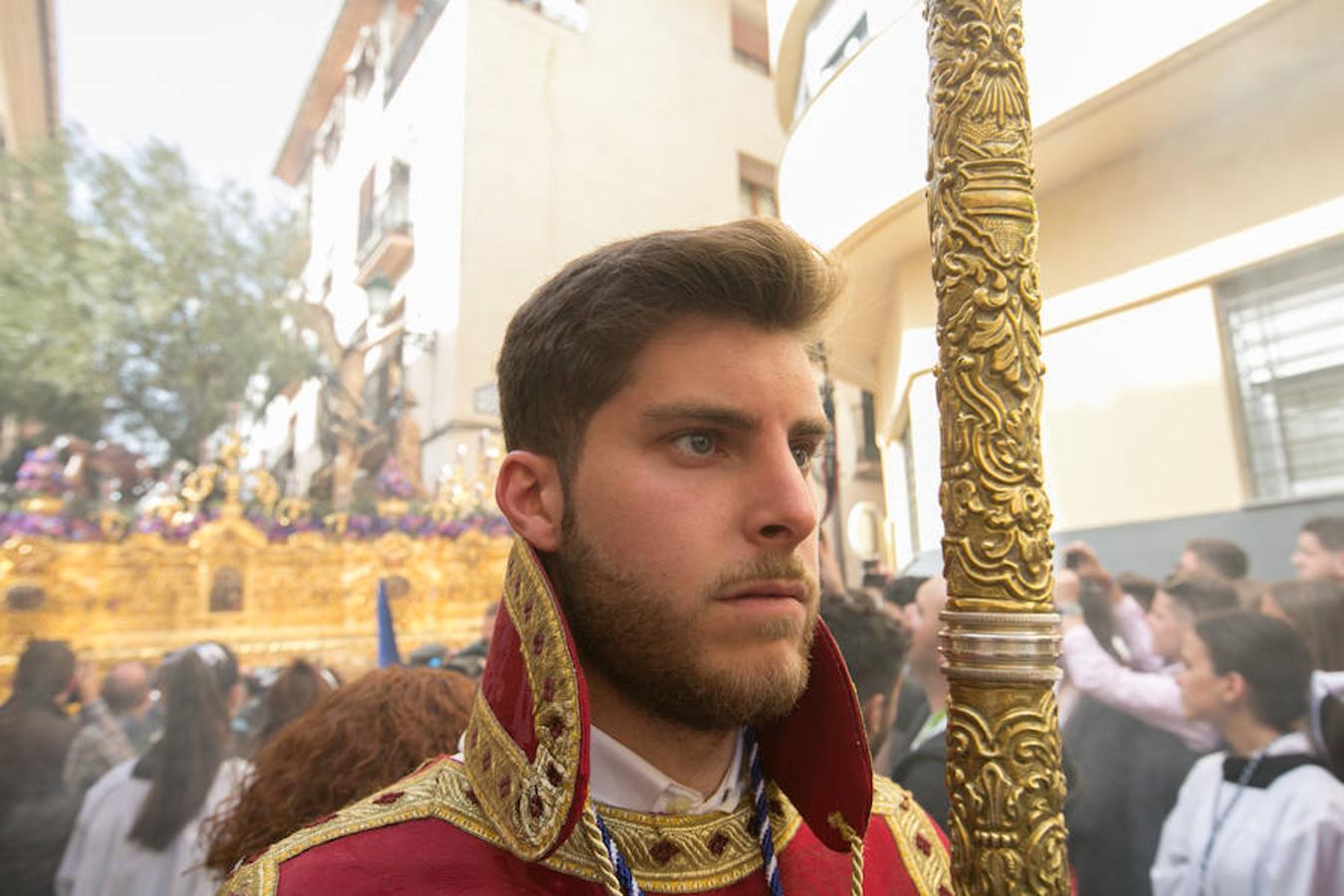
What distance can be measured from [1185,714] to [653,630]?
2.33m

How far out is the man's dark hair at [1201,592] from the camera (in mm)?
2473

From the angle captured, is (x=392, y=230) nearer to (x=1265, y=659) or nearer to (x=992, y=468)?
(x=1265, y=659)

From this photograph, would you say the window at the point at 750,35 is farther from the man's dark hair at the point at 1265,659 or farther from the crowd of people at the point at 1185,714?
the man's dark hair at the point at 1265,659

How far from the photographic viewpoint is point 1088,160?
2.34 m

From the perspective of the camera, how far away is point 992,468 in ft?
2.47

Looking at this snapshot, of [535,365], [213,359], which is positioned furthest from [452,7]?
[535,365]

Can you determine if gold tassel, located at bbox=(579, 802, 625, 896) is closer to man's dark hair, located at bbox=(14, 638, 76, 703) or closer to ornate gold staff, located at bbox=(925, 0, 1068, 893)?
ornate gold staff, located at bbox=(925, 0, 1068, 893)

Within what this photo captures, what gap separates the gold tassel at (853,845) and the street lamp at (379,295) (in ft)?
20.2

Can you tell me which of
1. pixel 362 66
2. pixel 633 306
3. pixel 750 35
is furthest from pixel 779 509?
pixel 362 66

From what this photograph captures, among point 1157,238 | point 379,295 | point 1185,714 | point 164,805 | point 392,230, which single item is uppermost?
point 392,230

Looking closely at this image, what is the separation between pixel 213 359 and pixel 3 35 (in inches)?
94.8

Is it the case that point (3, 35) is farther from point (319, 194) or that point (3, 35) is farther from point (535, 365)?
point (535, 365)

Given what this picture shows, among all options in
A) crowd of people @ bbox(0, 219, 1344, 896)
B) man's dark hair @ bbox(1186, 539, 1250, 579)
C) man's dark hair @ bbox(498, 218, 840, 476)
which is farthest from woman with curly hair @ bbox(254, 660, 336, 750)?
man's dark hair @ bbox(1186, 539, 1250, 579)

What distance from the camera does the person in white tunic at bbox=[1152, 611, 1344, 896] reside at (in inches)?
82.3
